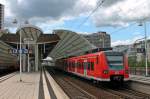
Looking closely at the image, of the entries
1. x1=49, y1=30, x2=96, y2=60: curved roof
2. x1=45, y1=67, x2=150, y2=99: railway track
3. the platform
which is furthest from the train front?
x1=49, y1=30, x2=96, y2=60: curved roof

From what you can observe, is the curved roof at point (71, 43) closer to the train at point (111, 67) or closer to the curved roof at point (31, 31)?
the curved roof at point (31, 31)

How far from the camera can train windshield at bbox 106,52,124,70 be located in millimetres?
24594

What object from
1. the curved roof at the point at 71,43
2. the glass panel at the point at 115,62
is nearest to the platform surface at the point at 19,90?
the glass panel at the point at 115,62

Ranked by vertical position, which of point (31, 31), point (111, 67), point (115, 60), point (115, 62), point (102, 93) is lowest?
point (102, 93)

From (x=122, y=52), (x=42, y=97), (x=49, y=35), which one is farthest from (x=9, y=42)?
(x=42, y=97)

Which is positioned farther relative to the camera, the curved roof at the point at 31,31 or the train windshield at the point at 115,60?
the curved roof at the point at 31,31

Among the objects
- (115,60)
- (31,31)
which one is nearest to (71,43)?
(31,31)

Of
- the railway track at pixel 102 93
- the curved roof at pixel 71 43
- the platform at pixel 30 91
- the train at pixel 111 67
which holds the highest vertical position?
the curved roof at pixel 71 43

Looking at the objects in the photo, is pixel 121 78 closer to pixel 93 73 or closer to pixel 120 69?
pixel 120 69

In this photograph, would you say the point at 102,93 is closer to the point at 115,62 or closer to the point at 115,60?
the point at 115,62

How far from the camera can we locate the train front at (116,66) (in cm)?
2427

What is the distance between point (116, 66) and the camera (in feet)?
80.8

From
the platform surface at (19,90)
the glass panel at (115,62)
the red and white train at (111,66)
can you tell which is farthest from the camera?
the glass panel at (115,62)

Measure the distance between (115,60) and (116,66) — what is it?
1.57 feet
